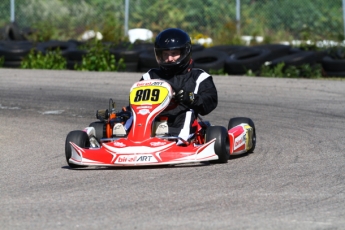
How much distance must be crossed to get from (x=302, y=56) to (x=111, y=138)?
7771 mm

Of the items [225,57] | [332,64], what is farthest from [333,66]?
[225,57]

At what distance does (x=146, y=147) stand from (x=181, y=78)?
3.59ft

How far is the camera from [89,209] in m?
4.39

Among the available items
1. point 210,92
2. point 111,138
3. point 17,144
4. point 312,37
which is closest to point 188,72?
point 210,92

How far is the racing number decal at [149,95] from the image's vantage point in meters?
6.26

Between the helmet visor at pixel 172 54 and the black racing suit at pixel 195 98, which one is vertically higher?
the helmet visor at pixel 172 54

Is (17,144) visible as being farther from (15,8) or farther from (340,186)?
(15,8)

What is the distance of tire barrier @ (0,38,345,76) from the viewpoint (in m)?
13.4

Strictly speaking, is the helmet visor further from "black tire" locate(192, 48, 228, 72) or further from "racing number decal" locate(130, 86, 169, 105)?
"black tire" locate(192, 48, 228, 72)

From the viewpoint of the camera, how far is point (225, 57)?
539 inches

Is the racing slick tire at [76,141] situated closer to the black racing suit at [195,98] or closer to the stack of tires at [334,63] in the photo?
the black racing suit at [195,98]

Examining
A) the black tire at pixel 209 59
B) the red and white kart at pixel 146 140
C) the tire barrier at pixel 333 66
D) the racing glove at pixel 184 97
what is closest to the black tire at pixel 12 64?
the black tire at pixel 209 59

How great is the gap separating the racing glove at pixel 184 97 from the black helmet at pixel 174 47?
0.48 metres

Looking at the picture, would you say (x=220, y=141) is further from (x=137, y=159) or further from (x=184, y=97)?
(x=137, y=159)
